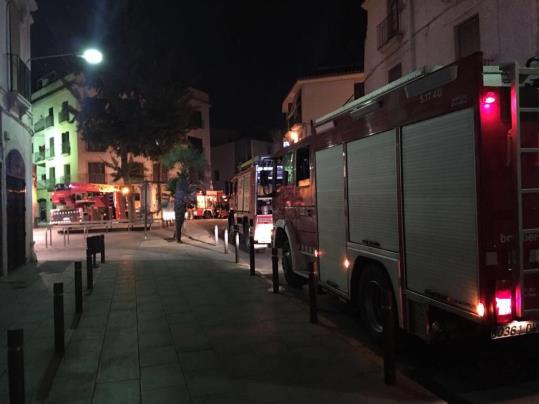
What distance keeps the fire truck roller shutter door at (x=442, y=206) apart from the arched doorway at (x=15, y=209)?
33.3 ft

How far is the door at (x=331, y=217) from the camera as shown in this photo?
23.0ft

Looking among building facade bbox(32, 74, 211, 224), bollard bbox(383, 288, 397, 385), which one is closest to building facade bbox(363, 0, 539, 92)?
bollard bbox(383, 288, 397, 385)

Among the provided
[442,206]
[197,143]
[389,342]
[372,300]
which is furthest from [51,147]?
[442,206]

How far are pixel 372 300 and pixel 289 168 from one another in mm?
3855

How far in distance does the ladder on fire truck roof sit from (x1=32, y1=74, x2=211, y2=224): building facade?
41405 millimetres

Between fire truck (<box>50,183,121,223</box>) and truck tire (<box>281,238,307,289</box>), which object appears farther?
fire truck (<box>50,183,121,223</box>)

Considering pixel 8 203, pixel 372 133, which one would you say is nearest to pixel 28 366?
pixel 372 133

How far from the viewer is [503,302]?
4.30 meters

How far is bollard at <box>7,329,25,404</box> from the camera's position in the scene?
3729 mm

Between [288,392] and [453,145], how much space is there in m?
2.76

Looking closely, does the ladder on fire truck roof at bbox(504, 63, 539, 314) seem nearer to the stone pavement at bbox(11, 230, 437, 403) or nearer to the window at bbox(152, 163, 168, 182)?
the stone pavement at bbox(11, 230, 437, 403)

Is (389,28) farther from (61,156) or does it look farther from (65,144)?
(61,156)

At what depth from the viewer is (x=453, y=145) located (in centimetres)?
455

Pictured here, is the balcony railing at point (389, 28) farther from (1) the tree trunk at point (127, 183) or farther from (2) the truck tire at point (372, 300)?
(1) the tree trunk at point (127, 183)
